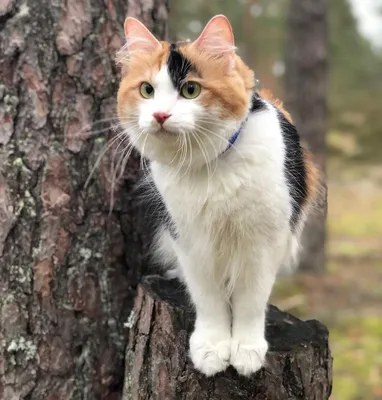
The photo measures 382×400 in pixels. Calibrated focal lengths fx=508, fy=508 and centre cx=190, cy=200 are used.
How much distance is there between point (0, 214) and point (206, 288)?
64cm

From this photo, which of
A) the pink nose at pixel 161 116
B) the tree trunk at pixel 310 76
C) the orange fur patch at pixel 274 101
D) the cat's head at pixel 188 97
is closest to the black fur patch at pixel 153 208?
the cat's head at pixel 188 97

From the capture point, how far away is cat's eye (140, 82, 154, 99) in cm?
119

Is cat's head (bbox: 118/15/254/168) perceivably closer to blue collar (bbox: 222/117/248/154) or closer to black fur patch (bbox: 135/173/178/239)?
blue collar (bbox: 222/117/248/154)

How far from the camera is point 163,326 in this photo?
1.39 m

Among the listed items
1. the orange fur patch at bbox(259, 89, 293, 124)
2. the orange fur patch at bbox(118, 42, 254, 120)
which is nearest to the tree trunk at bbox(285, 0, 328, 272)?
the orange fur patch at bbox(259, 89, 293, 124)

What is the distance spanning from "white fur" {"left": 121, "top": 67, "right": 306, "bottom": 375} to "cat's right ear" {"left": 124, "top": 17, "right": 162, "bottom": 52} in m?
0.11

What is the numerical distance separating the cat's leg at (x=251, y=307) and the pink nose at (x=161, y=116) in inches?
16.2

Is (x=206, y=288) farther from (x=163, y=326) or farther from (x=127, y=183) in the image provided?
(x=127, y=183)

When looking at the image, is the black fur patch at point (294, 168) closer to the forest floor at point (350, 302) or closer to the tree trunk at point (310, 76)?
the forest floor at point (350, 302)

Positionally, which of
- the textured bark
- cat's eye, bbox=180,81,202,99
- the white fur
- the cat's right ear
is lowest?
the textured bark

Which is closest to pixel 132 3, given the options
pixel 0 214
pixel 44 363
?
pixel 0 214

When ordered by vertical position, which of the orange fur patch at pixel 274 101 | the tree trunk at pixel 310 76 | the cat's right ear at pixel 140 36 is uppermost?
the tree trunk at pixel 310 76

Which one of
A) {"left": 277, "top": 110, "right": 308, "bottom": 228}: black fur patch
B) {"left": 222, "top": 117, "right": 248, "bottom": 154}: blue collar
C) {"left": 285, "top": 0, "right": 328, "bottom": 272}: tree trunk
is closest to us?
{"left": 222, "top": 117, "right": 248, "bottom": 154}: blue collar

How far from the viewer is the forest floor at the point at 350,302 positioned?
2.59 m
